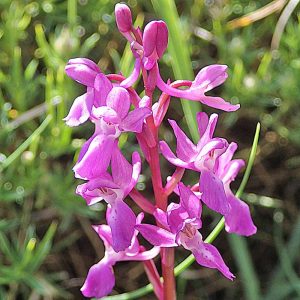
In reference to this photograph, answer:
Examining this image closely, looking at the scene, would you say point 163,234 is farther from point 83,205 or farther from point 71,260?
point 71,260

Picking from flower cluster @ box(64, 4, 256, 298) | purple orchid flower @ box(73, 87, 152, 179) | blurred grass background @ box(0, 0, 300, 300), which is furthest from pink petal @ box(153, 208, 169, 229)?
blurred grass background @ box(0, 0, 300, 300)

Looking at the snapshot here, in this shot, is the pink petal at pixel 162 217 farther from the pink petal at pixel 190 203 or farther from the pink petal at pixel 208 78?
the pink petal at pixel 208 78

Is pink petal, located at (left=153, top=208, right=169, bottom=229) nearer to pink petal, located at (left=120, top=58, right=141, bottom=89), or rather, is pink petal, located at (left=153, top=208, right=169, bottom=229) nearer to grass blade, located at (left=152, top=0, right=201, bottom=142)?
pink petal, located at (left=120, top=58, right=141, bottom=89)

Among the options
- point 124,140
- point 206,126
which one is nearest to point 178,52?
point 124,140

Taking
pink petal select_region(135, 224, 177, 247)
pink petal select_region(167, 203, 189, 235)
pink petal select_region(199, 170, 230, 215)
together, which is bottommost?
pink petal select_region(135, 224, 177, 247)

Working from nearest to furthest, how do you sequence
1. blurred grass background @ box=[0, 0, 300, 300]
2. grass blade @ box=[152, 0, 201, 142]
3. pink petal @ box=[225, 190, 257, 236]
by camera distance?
1. pink petal @ box=[225, 190, 257, 236]
2. grass blade @ box=[152, 0, 201, 142]
3. blurred grass background @ box=[0, 0, 300, 300]

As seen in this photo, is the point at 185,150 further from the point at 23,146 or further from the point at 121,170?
the point at 23,146

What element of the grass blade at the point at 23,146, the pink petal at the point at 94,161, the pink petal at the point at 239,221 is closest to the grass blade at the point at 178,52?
the grass blade at the point at 23,146
